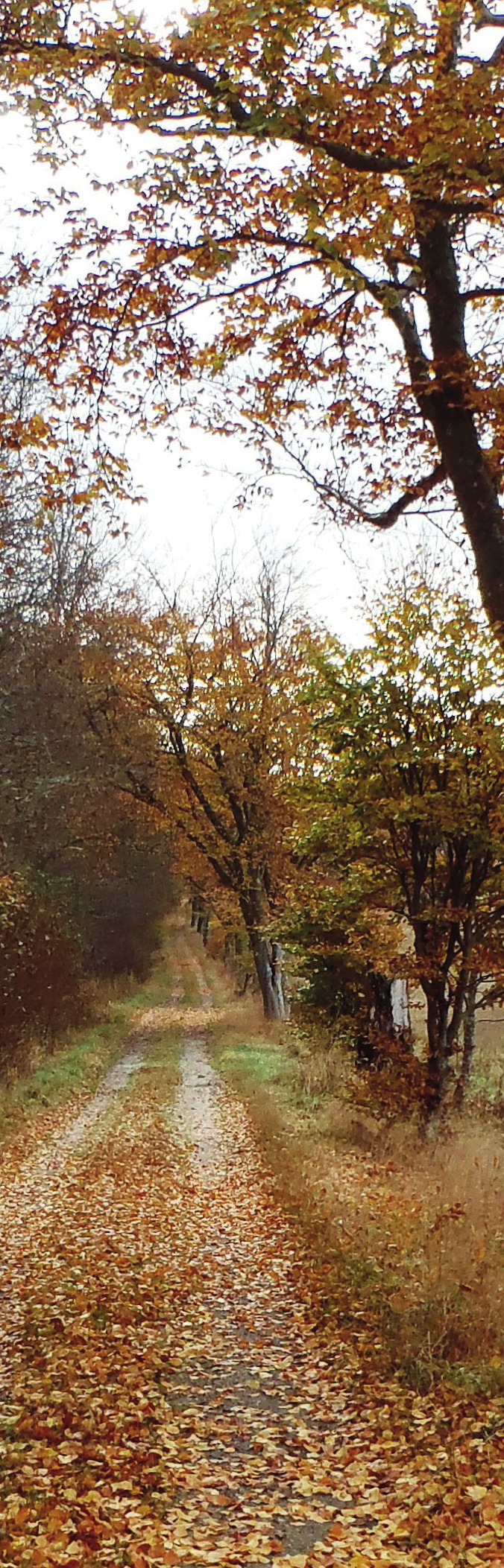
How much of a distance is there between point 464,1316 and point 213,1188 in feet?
15.7

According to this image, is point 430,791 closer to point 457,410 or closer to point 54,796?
point 457,410

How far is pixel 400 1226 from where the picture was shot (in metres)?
7.85

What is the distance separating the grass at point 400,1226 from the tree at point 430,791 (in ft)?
3.79

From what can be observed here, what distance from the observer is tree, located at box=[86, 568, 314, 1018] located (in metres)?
24.8

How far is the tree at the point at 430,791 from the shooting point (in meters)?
10.6

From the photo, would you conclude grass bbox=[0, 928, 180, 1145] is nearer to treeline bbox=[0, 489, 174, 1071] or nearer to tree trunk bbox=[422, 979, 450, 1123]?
treeline bbox=[0, 489, 174, 1071]

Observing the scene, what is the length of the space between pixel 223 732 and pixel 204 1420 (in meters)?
19.6

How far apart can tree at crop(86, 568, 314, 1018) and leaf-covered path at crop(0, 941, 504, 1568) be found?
610 inches

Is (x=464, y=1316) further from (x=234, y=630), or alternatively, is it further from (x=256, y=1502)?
(x=234, y=630)

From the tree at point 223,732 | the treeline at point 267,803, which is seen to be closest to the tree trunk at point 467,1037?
the treeline at point 267,803

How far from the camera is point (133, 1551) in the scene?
418cm

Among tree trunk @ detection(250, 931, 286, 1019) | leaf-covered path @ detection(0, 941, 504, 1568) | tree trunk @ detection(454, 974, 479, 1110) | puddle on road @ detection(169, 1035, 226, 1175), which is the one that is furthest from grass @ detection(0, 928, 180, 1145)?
tree trunk @ detection(454, 974, 479, 1110)

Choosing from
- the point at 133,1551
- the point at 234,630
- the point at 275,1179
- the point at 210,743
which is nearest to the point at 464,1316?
the point at 133,1551

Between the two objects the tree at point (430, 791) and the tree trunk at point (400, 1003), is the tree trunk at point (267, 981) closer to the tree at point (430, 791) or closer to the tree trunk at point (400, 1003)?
the tree trunk at point (400, 1003)
